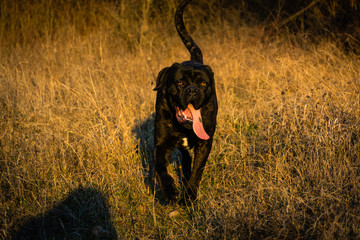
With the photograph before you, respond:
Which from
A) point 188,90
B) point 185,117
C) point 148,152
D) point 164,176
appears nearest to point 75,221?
point 164,176

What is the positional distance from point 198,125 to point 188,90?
338 mm

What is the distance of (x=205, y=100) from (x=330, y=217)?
150 cm

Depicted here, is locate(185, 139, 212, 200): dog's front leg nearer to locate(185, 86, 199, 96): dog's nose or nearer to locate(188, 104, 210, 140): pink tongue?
locate(188, 104, 210, 140): pink tongue

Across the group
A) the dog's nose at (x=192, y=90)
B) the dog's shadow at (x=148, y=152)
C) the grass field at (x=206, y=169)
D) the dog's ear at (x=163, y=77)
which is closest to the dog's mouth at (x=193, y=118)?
the dog's nose at (x=192, y=90)

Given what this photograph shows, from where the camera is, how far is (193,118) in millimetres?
3154

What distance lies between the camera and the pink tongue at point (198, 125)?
3.05 m

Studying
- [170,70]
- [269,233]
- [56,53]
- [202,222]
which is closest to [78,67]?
[56,53]

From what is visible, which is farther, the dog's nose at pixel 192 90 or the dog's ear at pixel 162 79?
the dog's ear at pixel 162 79

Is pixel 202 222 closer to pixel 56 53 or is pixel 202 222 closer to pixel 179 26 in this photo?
pixel 179 26

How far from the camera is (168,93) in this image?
3.29 meters

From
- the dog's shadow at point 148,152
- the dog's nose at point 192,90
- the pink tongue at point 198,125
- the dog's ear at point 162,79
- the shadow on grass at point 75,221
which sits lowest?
the shadow on grass at point 75,221

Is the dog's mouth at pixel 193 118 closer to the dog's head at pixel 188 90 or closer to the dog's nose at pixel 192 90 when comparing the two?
the dog's head at pixel 188 90

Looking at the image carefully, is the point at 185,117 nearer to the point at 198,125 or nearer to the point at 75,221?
the point at 198,125

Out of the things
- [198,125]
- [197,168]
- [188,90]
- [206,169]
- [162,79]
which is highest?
[162,79]
